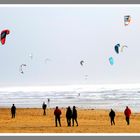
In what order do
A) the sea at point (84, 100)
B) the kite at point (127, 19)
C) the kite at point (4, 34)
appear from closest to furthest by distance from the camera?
1. the kite at point (4, 34)
2. the kite at point (127, 19)
3. the sea at point (84, 100)

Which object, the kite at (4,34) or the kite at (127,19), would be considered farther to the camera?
the kite at (127,19)

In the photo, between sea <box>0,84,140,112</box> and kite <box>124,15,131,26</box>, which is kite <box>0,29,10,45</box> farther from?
sea <box>0,84,140,112</box>

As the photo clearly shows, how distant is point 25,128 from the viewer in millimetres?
22641

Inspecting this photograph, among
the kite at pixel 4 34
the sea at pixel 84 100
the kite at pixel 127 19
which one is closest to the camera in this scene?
the kite at pixel 4 34

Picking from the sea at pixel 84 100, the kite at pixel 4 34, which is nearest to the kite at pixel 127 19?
→ the kite at pixel 4 34

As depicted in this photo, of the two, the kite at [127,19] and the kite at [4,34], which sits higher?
the kite at [127,19]

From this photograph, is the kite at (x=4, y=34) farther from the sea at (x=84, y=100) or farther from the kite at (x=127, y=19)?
the sea at (x=84, y=100)

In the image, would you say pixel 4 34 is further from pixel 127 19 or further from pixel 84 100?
pixel 84 100

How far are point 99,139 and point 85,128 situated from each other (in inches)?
248

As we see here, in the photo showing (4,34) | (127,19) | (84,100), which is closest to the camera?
(4,34)

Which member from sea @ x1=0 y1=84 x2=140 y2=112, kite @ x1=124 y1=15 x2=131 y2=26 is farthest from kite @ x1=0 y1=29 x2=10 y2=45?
sea @ x1=0 y1=84 x2=140 y2=112

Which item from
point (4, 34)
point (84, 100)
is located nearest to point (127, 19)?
point (4, 34)

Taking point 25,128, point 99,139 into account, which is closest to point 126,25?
point 25,128

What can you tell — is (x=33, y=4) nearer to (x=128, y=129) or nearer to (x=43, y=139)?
(x=43, y=139)
